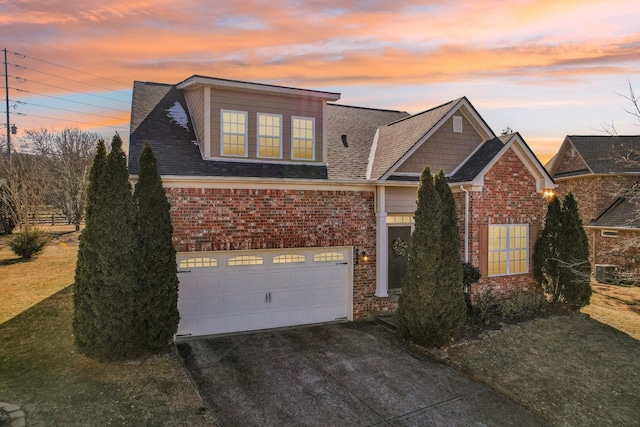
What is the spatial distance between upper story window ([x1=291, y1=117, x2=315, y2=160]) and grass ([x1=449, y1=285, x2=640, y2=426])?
7070mm

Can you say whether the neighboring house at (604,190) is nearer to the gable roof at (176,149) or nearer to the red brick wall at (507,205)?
the red brick wall at (507,205)

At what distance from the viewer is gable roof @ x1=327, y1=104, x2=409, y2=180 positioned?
1279cm

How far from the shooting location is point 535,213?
43.3 ft

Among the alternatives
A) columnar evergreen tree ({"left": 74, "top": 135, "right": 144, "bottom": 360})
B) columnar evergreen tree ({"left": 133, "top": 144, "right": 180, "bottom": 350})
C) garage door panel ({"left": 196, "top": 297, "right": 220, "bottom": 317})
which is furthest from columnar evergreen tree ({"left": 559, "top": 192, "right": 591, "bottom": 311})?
columnar evergreen tree ({"left": 74, "top": 135, "right": 144, "bottom": 360})

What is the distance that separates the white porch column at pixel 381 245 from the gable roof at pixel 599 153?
16.1 meters

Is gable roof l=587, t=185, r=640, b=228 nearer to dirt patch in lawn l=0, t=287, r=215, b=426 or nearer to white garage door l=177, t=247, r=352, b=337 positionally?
white garage door l=177, t=247, r=352, b=337

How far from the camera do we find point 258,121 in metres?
11.9

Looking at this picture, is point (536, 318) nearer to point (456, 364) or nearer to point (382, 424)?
point (456, 364)

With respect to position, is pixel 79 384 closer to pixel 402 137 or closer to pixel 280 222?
pixel 280 222

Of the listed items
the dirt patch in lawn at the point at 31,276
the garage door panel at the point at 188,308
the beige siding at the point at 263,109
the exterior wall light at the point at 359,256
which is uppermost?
the beige siding at the point at 263,109

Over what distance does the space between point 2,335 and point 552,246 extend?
53.4 ft

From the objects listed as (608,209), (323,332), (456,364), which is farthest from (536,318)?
(608,209)

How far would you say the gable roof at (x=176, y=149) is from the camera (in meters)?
10.5

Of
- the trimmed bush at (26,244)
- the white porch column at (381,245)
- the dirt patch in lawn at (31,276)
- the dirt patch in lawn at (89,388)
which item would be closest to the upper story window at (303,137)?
the white porch column at (381,245)
